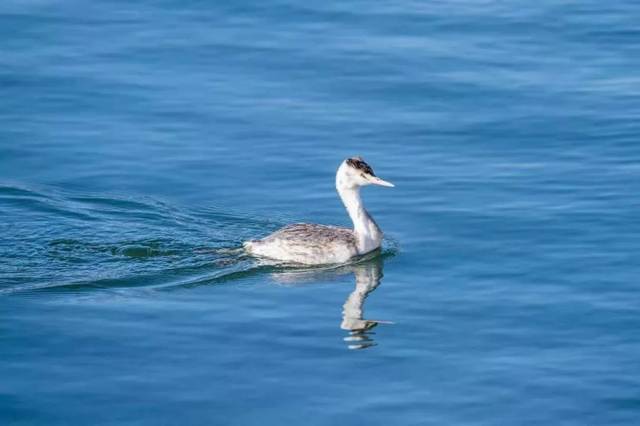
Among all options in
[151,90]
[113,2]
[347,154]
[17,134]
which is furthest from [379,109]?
[113,2]

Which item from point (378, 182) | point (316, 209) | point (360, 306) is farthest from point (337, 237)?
point (360, 306)

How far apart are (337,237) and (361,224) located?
32 cm

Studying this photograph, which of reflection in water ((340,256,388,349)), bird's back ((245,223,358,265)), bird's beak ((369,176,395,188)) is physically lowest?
reflection in water ((340,256,388,349))

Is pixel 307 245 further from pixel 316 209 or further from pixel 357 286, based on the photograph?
pixel 316 209

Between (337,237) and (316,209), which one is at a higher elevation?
(316,209)

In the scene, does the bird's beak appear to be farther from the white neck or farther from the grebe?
the white neck

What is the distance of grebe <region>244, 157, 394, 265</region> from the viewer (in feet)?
58.9

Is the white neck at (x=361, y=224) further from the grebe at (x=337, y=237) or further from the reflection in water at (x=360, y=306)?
the reflection in water at (x=360, y=306)

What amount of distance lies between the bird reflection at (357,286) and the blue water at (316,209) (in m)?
0.05

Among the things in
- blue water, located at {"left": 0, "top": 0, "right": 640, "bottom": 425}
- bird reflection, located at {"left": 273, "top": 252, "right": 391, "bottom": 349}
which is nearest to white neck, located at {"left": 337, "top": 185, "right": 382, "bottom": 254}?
bird reflection, located at {"left": 273, "top": 252, "right": 391, "bottom": 349}

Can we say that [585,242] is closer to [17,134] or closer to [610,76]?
[610,76]

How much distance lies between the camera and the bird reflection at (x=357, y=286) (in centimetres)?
1571

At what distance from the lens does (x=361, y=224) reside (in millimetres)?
18344

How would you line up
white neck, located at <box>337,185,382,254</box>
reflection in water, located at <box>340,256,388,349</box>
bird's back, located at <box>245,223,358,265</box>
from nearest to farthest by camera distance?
reflection in water, located at <box>340,256,388,349</box> → bird's back, located at <box>245,223,358,265</box> → white neck, located at <box>337,185,382,254</box>
